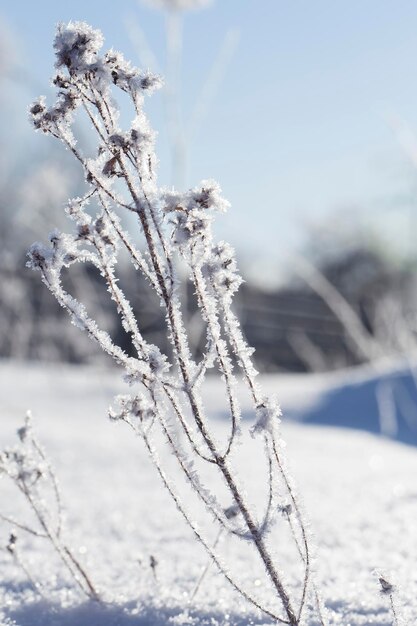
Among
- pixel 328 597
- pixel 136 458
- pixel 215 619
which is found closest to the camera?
pixel 215 619

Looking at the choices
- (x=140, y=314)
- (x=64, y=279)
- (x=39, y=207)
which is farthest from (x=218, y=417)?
(x=140, y=314)

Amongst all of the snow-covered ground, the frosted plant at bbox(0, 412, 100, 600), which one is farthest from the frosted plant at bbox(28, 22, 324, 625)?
the frosted plant at bbox(0, 412, 100, 600)

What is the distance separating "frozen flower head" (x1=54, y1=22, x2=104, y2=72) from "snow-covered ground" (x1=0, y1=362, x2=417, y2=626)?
73cm

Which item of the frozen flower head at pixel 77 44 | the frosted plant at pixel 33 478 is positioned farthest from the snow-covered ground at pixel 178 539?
the frozen flower head at pixel 77 44

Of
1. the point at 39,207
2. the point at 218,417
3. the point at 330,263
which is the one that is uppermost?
the point at 330,263

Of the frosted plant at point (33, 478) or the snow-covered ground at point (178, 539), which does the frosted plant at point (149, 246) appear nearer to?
the snow-covered ground at point (178, 539)

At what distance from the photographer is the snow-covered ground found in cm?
145

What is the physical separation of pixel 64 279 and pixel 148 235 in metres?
12.5

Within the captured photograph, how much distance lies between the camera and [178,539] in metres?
2.18

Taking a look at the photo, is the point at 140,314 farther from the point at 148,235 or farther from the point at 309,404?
the point at 148,235

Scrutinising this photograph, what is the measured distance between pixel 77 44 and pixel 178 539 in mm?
1565

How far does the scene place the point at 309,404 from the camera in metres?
6.14

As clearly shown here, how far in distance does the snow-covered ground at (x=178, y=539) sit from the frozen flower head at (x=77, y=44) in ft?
2.40

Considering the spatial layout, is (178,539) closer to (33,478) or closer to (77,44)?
(33,478)
